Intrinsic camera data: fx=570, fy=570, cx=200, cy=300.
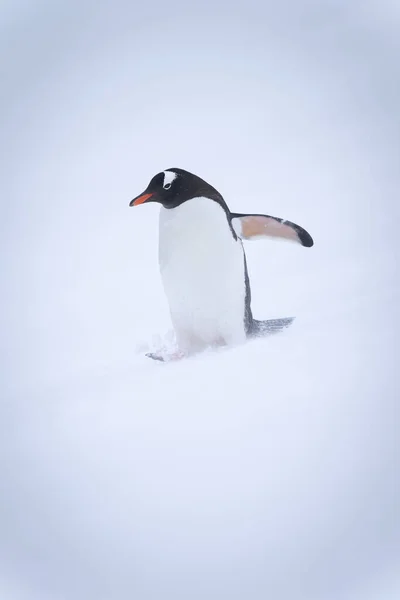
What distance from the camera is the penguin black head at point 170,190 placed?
1666 millimetres

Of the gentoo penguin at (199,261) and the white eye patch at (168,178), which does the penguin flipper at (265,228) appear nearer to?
the gentoo penguin at (199,261)

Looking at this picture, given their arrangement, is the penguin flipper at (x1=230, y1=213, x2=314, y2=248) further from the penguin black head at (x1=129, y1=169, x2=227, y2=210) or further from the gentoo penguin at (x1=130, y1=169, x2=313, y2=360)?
the penguin black head at (x1=129, y1=169, x2=227, y2=210)

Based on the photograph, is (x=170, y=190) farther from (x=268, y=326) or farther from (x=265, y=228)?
(x=268, y=326)

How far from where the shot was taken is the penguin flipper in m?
1.74

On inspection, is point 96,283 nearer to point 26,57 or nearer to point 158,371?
point 158,371

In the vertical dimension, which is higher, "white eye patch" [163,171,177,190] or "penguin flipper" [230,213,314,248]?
"white eye patch" [163,171,177,190]

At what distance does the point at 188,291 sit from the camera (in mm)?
1685

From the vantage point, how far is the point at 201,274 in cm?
167

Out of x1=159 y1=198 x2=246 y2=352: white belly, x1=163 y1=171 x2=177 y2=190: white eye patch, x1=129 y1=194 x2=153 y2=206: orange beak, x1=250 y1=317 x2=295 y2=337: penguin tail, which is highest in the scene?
x1=163 y1=171 x2=177 y2=190: white eye patch

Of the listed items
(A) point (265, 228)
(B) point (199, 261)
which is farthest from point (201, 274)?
(A) point (265, 228)

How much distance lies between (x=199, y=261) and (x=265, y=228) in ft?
0.79

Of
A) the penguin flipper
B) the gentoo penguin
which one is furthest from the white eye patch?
the penguin flipper

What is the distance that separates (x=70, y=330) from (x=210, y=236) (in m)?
0.54

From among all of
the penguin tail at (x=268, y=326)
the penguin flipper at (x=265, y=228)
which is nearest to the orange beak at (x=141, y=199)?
the penguin flipper at (x=265, y=228)
